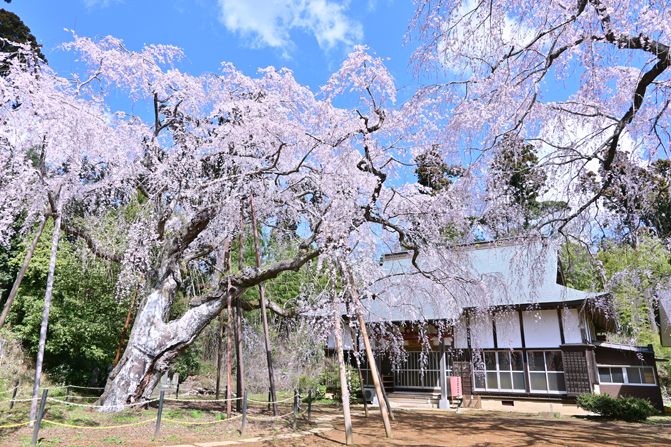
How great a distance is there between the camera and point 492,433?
8.76 metres

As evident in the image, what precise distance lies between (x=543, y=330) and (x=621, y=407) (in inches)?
151

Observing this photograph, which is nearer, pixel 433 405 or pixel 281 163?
pixel 281 163

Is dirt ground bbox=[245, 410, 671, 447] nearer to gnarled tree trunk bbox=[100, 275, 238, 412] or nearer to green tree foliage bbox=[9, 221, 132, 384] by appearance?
gnarled tree trunk bbox=[100, 275, 238, 412]

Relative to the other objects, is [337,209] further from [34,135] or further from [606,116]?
[34,135]

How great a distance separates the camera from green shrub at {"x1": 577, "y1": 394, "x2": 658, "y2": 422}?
36.7ft

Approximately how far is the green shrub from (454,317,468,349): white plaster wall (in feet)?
14.8

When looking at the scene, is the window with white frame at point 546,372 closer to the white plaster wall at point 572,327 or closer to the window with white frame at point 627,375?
the white plaster wall at point 572,327

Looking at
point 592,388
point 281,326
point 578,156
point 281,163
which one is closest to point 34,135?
point 281,163

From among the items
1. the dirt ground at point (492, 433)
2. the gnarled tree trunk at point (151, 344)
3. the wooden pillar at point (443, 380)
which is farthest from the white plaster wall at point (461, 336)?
the gnarled tree trunk at point (151, 344)

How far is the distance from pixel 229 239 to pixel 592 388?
1254 centimetres

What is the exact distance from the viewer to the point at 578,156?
6.44 meters

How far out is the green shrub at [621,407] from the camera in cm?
1117

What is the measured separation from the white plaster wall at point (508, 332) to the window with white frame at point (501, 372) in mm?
Answer: 316

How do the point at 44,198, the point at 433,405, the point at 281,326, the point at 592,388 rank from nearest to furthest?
the point at 44,198, the point at 592,388, the point at 433,405, the point at 281,326
